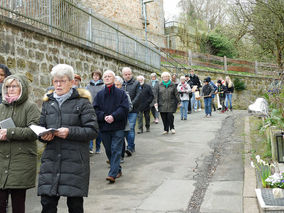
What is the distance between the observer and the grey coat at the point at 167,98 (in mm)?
10070

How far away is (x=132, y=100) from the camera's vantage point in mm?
8148

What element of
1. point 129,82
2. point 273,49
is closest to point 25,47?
point 129,82

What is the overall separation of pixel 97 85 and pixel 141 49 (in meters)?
9.06

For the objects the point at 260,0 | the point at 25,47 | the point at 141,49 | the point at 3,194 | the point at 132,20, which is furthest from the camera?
the point at 132,20

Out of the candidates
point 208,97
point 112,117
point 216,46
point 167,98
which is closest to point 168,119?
point 167,98

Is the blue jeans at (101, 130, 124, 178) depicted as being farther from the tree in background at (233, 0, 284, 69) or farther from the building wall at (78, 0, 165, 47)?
the building wall at (78, 0, 165, 47)

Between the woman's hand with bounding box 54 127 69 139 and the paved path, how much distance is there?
5.33 ft

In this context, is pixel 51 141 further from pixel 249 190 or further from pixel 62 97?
pixel 249 190

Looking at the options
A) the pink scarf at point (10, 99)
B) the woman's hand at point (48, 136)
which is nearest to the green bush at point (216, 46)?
the pink scarf at point (10, 99)

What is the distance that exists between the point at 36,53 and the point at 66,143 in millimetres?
4553

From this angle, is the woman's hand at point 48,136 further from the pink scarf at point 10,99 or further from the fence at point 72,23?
the fence at point 72,23

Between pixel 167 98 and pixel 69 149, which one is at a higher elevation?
pixel 167 98

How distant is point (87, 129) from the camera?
342 centimetres

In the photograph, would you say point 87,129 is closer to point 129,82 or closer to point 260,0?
point 129,82
